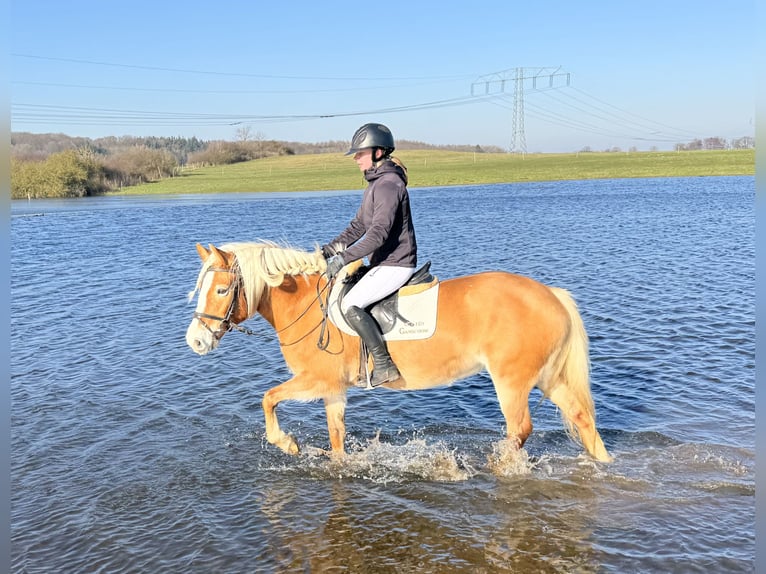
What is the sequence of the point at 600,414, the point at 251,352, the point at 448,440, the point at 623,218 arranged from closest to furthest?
1. the point at 448,440
2. the point at 600,414
3. the point at 251,352
4. the point at 623,218

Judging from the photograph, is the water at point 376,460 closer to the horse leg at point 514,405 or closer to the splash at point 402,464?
the splash at point 402,464

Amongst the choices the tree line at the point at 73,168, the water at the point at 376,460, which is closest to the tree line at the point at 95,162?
the tree line at the point at 73,168

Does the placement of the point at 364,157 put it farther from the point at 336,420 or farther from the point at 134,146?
the point at 134,146

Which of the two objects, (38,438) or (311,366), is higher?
(311,366)

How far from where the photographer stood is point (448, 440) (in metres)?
8.27

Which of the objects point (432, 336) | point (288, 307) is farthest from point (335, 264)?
point (432, 336)

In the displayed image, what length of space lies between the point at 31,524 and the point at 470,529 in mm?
4705

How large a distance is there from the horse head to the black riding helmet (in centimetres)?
188

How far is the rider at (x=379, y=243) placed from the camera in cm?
657

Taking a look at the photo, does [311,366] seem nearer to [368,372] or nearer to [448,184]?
[368,372]

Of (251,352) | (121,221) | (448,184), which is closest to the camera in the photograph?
(251,352)

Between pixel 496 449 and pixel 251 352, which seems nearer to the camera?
pixel 496 449

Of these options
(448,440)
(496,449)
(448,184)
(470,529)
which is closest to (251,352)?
(448,440)

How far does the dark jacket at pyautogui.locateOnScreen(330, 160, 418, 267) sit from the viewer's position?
6539mm
